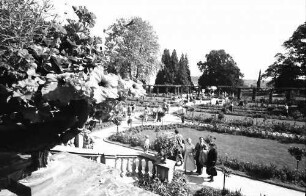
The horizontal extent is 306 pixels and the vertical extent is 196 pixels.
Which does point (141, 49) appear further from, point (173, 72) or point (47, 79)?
point (47, 79)

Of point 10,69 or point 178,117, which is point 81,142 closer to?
point 10,69

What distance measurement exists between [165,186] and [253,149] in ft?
34.2

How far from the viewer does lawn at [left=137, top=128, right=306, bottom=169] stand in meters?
13.5

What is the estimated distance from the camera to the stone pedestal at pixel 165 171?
26.2ft

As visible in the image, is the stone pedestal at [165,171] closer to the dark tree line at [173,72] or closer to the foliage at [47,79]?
the foliage at [47,79]

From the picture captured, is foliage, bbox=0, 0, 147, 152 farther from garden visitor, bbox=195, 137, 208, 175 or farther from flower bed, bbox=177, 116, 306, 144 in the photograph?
flower bed, bbox=177, 116, 306, 144

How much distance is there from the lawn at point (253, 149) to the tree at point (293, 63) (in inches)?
A: 1195

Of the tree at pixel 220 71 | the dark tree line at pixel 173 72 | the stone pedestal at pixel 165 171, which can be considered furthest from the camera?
the dark tree line at pixel 173 72

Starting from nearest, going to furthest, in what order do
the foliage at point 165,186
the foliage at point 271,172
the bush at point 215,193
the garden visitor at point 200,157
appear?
the foliage at point 165,186
the bush at point 215,193
the foliage at point 271,172
the garden visitor at point 200,157

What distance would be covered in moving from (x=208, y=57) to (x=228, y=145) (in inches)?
2487

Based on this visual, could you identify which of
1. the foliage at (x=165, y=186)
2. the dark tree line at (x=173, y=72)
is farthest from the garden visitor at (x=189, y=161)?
the dark tree line at (x=173, y=72)

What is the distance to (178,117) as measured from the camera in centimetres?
2870

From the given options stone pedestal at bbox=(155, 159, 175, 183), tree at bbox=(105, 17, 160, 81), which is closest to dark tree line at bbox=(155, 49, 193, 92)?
tree at bbox=(105, 17, 160, 81)

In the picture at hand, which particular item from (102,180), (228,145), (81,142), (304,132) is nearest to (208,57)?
(304,132)
